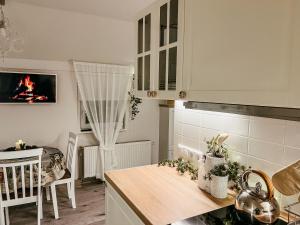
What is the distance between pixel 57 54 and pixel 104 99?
0.94 metres

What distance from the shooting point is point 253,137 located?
1279 millimetres

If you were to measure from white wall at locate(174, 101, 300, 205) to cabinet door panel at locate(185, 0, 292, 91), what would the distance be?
1.29 ft

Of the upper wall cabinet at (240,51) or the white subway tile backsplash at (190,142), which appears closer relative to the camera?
the upper wall cabinet at (240,51)

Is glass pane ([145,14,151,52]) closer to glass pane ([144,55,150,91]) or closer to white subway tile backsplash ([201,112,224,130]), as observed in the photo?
glass pane ([144,55,150,91])

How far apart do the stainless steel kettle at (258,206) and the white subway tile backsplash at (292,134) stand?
21 cm

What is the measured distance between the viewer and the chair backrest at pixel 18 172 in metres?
2.16

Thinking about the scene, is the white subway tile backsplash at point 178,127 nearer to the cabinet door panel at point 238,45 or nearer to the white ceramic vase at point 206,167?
the white ceramic vase at point 206,167

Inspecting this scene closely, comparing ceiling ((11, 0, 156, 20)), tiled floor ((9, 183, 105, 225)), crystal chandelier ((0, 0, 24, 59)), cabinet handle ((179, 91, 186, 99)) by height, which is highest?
ceiling ((11, 0, 156, 20))

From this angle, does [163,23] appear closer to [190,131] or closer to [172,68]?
[172,68]

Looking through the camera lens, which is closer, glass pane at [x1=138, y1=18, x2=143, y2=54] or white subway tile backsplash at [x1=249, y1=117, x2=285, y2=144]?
white subway tile backsplash at [x1=249, y1=117, x2=285, y2=144]

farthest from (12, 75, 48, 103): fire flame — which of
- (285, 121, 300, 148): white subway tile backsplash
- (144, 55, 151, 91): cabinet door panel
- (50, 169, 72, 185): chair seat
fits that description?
(285, 121, 300, 148): white subway tile backsplash

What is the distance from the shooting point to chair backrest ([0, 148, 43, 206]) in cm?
216

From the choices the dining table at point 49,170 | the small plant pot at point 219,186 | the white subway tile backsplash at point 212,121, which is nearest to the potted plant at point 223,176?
the small plant pot at point 219,186

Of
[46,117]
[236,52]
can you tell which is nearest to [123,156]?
[46,117]
